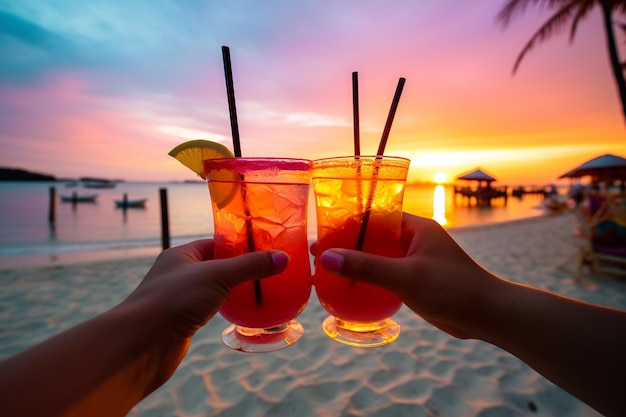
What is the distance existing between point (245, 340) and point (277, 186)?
2.13ft

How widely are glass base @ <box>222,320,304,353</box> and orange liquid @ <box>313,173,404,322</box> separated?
20 centimetres

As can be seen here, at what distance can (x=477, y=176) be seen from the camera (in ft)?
96.4

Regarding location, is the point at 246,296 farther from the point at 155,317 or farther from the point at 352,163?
the point at 352,163

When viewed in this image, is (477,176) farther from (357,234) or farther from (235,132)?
(235,132)

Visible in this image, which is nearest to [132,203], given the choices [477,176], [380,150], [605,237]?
[605,237]

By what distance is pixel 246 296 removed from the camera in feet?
4.28

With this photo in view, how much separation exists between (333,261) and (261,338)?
0.51m

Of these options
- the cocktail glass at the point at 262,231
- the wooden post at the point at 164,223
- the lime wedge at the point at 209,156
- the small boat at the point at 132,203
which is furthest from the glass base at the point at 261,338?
the small boat at the point at 132,203

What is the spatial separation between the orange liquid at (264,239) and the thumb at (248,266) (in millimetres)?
174

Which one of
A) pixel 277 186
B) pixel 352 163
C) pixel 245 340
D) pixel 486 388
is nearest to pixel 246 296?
pixel 245 340

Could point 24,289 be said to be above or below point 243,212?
below

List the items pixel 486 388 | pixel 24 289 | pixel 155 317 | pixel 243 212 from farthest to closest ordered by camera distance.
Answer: pixel 24 289, pixel 486 388, pixel 243 212, pixel 155 317

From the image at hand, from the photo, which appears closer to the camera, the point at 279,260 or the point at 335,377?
the point at 279,260

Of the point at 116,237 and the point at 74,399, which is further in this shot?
the point at 116,237
